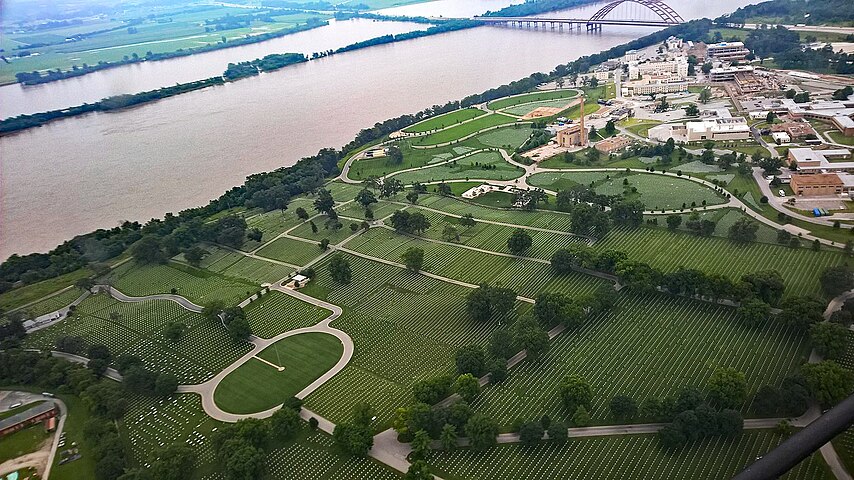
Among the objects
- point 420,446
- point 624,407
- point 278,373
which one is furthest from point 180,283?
point 624,407

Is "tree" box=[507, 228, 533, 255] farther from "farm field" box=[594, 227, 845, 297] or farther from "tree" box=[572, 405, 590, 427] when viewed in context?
"tree" box=[572, 405, 590, 427]

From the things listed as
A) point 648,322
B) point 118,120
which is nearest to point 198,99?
point 118,120

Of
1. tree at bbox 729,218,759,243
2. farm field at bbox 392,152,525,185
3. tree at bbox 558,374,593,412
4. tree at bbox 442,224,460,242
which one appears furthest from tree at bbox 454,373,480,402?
farm field at bbox 392,152,525,185

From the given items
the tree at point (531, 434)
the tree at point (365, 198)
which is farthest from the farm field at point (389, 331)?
the tree at point (365, 198)

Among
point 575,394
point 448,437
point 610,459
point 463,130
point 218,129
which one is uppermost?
point 218,129

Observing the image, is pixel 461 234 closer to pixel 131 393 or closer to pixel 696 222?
pixel 696 222

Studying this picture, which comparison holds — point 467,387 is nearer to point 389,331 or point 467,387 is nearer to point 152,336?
point 389,331

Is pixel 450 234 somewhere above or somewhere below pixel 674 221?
below
